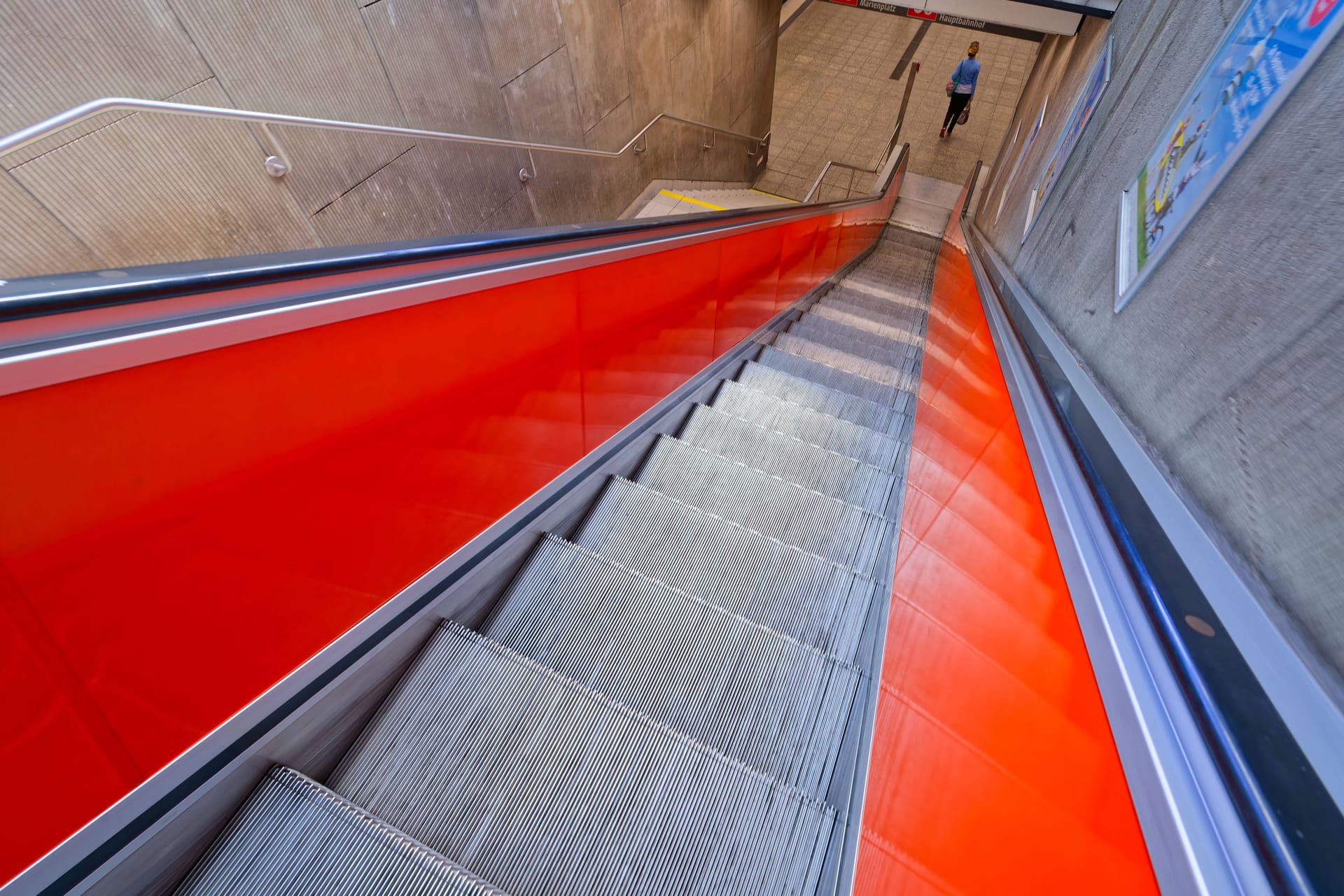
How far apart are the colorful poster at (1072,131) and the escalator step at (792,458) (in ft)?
8.91

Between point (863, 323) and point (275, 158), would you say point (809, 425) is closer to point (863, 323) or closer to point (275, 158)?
point (863, 323)

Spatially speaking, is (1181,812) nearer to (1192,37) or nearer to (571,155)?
(1192,37)

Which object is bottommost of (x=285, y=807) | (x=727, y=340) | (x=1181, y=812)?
(x=727, y=340)

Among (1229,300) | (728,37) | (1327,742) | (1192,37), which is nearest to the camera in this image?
(1327,742)

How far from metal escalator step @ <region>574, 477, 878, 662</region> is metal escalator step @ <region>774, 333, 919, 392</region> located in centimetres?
267

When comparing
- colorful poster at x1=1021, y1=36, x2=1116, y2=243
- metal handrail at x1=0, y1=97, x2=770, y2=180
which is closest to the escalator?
metal handrail at x1=0, y1=97, x2=770, y2=180

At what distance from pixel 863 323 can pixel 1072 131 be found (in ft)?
7.51

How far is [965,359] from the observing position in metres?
3.13

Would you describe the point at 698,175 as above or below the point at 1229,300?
below

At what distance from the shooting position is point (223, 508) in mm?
1225

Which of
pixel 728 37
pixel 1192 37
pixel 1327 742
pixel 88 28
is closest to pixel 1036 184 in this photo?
pixel 1192 37

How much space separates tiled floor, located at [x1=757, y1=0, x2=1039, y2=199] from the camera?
1323cm

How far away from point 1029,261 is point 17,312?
4709 mm

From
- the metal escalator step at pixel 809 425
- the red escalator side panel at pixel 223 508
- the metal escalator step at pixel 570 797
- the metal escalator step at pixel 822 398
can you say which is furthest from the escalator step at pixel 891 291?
the metal escalator step at pixel 570 797
